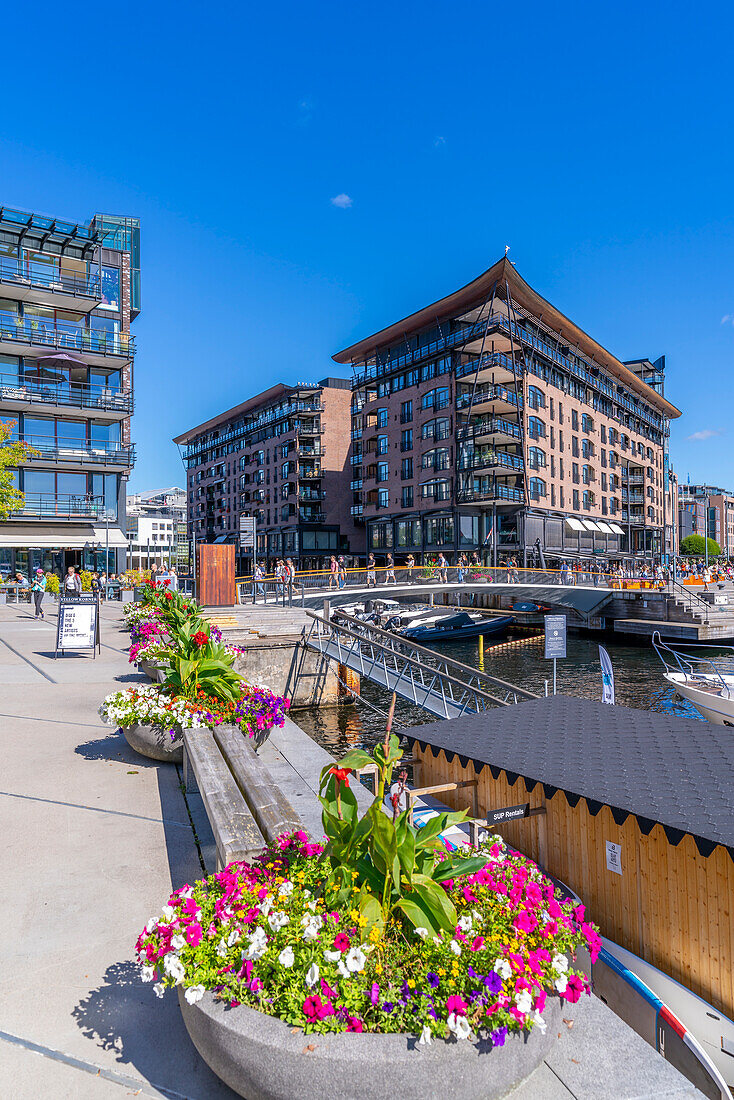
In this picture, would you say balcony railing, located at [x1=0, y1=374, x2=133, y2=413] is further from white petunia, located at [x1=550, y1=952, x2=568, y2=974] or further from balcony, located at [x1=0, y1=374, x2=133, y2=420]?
white petunia, located at [x1=550, y1=952, x2=568, y2=974]

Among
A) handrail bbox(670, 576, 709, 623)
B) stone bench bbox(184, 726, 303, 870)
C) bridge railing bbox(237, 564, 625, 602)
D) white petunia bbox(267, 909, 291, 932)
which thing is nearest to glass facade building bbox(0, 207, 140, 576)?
bridge railing bbox(237, 564, 625, 602)

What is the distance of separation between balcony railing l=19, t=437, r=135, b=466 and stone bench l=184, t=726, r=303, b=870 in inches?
1528

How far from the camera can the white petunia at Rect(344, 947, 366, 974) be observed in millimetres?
2609

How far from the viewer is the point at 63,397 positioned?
40.6 m

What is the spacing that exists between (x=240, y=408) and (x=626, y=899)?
97.0 metres

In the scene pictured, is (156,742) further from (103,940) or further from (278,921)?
(278,921)

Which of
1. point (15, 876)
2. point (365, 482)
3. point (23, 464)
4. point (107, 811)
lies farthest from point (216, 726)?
point (365, 482)

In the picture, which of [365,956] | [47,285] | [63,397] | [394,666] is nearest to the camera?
[365,956]

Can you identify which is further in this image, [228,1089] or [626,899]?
[626,899]

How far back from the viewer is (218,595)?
25.6 m

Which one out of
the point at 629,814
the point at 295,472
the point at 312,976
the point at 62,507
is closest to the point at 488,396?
the point at 295,472

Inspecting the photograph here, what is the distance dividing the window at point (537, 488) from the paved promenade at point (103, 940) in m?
50.1

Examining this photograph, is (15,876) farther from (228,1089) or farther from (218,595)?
(218,595)

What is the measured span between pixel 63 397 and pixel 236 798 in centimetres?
4176
